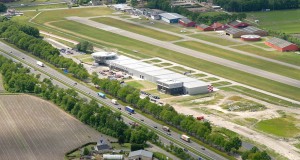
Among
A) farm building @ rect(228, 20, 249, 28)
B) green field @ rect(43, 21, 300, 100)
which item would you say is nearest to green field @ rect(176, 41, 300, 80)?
green field @ rect(43, 21, 300, 100)

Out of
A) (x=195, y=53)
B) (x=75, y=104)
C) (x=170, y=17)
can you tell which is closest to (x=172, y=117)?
(x=75, y=104)

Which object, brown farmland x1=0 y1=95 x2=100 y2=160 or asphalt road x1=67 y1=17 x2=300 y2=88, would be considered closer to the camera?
brown farmland x1=0 y1=95 x2=100 y2=160

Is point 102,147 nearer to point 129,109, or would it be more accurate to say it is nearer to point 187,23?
point 129,109

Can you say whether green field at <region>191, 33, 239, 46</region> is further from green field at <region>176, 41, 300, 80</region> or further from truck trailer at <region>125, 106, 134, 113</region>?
truck trailer at <region>125, 106, 134, 113</region>

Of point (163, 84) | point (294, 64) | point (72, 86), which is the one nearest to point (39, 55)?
point (72, 86)

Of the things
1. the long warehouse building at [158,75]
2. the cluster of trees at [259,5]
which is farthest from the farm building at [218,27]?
the long warehouse building at [158,75]

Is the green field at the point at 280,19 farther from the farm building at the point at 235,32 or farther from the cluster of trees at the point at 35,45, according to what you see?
the cluster of trees at the point at 35,45
